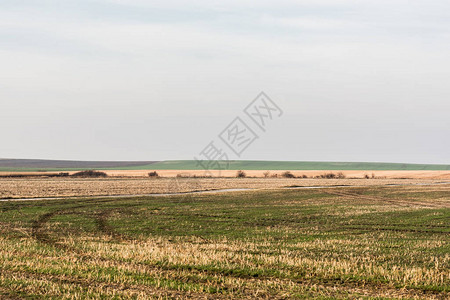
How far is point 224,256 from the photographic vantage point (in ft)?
63.4

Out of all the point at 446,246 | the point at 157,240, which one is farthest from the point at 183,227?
the point at 446,246

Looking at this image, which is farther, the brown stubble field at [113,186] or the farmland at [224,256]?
the brown stubble field at [113,186]

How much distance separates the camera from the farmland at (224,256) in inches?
563

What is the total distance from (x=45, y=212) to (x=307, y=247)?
25269 millimetres

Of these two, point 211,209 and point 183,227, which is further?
point 211,209

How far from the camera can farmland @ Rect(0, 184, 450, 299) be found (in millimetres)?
14297

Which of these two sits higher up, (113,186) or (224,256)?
(224,256)

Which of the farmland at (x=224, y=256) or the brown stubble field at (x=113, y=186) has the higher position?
the farmland at (x=224, y=256)

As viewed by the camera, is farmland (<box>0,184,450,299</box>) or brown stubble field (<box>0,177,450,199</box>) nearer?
farmland (<box>0,184,450,299</box>)

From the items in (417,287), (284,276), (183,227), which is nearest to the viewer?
(417,287)

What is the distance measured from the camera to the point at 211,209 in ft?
141

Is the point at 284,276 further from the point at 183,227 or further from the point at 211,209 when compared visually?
the point at 211,209

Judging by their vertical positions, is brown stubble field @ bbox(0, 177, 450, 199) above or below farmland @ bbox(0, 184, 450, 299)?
below

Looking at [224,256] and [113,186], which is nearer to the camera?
[224,256]
